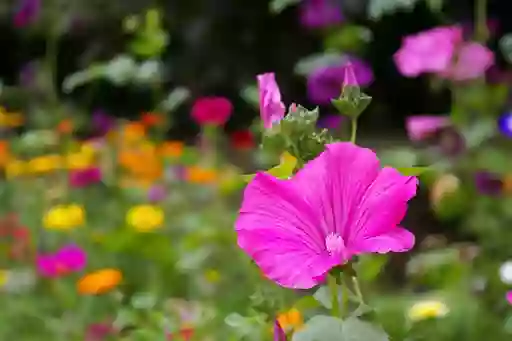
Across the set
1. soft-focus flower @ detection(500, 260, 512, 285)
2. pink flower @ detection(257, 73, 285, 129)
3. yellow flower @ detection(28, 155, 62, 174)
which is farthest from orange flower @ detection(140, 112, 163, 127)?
pink flower @ detection(257, 73, 285, 129)

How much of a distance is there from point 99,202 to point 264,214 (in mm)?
1546

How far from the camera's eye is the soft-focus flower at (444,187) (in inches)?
59.6

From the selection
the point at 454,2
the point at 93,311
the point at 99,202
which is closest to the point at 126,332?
the point at 93,311

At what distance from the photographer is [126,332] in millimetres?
1157

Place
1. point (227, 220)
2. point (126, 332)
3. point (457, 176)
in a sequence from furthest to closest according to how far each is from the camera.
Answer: point (227, 220), point (457, 176), point (126, 332)

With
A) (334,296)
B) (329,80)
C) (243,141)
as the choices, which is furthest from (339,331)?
(243,141)

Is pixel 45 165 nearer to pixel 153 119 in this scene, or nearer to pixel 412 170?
pixel 153 119

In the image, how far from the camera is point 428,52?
4.57ft

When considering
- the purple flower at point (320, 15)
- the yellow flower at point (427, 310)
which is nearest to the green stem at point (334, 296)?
the yellow flower at point (427, 310)

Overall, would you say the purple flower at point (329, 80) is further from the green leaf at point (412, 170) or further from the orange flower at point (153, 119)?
the green leaf at point (412, 170)

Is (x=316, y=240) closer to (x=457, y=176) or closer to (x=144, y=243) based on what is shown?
(x=457, y=176)

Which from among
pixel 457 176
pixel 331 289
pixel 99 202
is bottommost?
pixel 99 202

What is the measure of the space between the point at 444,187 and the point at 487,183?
8cm

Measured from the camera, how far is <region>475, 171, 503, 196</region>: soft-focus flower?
1.55 metres
